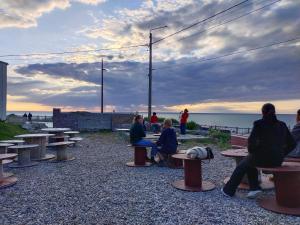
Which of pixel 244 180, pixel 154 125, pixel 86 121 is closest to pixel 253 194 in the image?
pixel 244 180

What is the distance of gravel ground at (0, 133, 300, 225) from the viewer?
4910 mm

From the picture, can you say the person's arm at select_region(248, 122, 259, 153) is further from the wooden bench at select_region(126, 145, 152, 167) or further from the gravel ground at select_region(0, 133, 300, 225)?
the wooden bench at select_region(126, 145, 152, 167)

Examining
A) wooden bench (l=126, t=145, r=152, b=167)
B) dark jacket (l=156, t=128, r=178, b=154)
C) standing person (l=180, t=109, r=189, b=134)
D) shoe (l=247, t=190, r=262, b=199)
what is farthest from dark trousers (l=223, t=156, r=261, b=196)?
standing person (l=180, t=109, r=189, b=134)

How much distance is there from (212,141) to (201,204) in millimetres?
11372

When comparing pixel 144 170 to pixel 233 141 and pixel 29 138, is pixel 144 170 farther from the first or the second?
pixel 29 138

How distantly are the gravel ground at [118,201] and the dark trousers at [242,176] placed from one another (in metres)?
Result: 0.20

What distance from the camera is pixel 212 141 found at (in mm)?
16766

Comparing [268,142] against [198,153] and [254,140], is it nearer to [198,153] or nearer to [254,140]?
[254,140]

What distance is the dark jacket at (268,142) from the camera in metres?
5.53

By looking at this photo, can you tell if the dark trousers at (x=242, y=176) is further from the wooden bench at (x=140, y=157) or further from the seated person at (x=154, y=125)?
the seated person at (x=154, y=125)

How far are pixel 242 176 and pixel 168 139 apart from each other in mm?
3110

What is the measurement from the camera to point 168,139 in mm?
8859

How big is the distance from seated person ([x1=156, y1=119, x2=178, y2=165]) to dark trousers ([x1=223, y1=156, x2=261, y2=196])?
112 inches

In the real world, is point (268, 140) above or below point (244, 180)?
above
